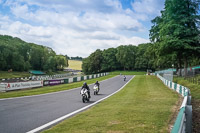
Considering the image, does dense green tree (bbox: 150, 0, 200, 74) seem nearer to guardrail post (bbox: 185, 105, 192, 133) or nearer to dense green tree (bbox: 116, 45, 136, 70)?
guardrail post (bbox: 185, 105, 192, 133)

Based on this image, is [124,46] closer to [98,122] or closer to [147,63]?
[147,63]

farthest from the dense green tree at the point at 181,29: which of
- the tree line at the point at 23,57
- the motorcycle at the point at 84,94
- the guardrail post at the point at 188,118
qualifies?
the tree line at the point at 23,57

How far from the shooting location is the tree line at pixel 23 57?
86769 mm

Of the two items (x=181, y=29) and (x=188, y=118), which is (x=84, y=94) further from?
(x=181, y=29)

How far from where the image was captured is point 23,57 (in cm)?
9819

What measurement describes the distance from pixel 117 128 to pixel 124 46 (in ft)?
390

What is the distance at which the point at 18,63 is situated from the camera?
299 feet

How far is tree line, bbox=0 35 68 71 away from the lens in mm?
86769

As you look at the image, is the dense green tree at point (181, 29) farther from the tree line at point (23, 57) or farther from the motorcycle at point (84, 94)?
the tree line at point (23, 57)

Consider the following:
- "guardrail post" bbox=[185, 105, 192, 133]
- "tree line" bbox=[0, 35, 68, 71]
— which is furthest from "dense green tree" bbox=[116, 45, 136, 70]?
"guardrail post" bbox=[185, 105, 192, 133]

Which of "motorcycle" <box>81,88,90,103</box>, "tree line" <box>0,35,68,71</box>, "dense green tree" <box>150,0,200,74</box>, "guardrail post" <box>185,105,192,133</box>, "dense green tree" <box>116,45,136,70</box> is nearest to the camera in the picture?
"guardrail post" <box>185,105,192,133</box>

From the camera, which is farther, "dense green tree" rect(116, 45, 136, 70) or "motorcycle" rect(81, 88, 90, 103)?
"dense green tree" rect(116, 45, 136, 70)

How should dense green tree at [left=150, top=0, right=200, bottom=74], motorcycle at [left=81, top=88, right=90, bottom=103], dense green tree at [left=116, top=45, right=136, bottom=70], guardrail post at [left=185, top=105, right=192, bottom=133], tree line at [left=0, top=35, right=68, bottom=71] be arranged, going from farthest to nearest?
dense green tree at [left=116, top=45, right=136, bottom=70] < tree line at [left=0, top=35, right=68, bottom=71] < dense green tree at [left=150, top=0, right=200, bottom=74] < motorcycle at [left=81, top=88, right=90, bottom=103] < guardrail post at [left=185, top=105, right=192, bottom=133]

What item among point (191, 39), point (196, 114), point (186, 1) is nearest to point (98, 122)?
point (196, 114)
